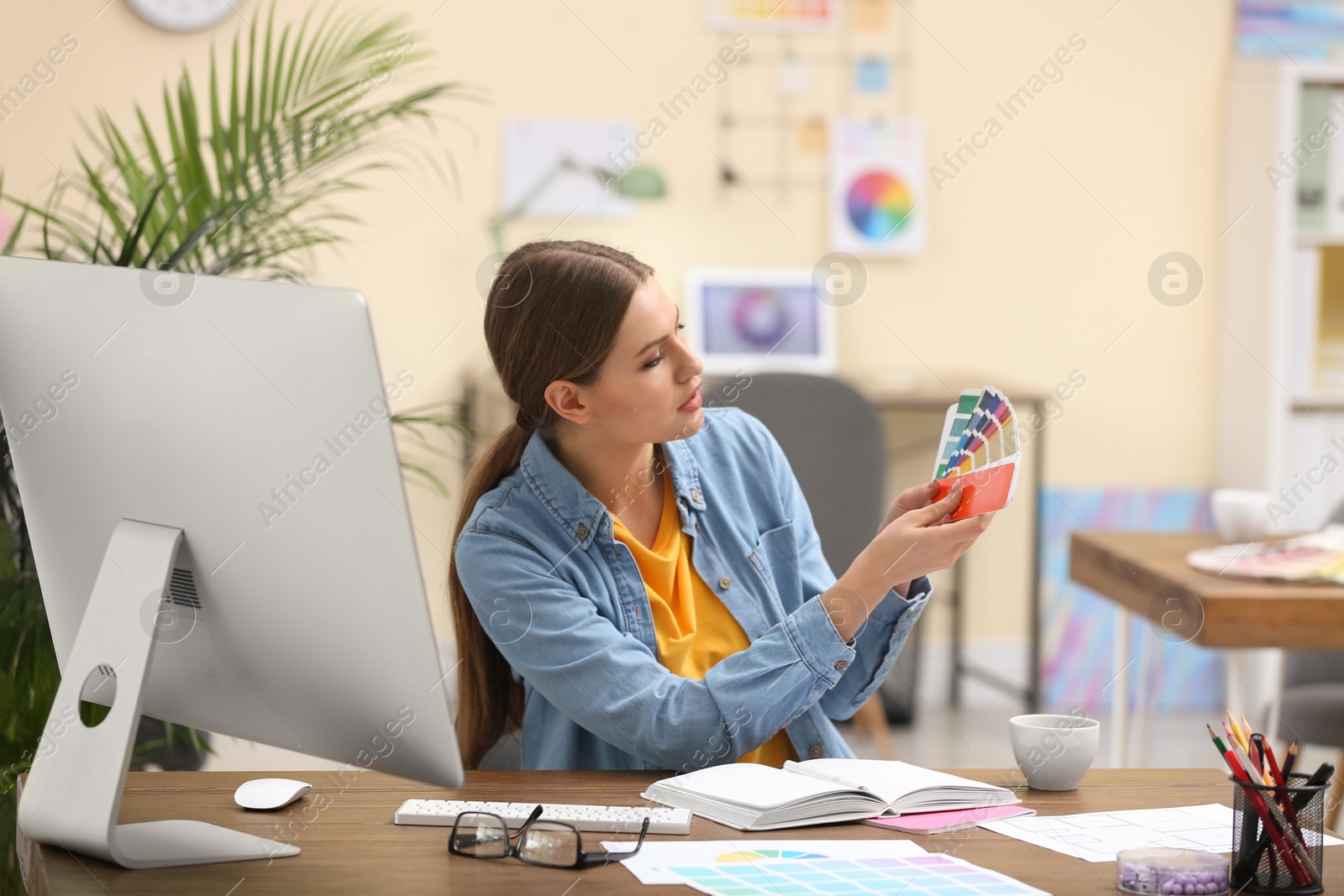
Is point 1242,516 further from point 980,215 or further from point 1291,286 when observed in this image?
point 980,215

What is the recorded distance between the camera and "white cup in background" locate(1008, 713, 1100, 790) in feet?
3.87

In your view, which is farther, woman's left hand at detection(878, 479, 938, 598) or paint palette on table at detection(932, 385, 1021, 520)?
woman's left hand at detection(878, 479, 938, 598)

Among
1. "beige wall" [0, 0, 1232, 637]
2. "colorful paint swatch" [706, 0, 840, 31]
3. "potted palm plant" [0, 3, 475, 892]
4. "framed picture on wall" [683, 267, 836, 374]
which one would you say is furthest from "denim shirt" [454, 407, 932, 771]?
"colorful paint swatch" [706, 0, 840, 31]

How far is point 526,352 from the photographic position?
145 centimetres

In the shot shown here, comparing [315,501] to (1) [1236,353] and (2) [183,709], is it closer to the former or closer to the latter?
(2) [183,709]

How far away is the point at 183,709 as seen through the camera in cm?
108

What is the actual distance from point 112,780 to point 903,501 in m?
0.80

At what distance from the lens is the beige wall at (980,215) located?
374cm

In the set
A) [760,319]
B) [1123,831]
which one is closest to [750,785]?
[1123,831]

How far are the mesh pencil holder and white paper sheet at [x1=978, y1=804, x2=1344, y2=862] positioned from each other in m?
0.07

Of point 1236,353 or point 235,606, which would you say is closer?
point 235,606

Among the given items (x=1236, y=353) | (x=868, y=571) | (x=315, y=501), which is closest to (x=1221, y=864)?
(x=868, y=571)

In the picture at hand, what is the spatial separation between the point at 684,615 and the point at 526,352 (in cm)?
33

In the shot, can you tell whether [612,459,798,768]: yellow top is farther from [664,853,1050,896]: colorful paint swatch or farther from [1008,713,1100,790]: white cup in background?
[664,853,1050,896]: colorful paint swatch
